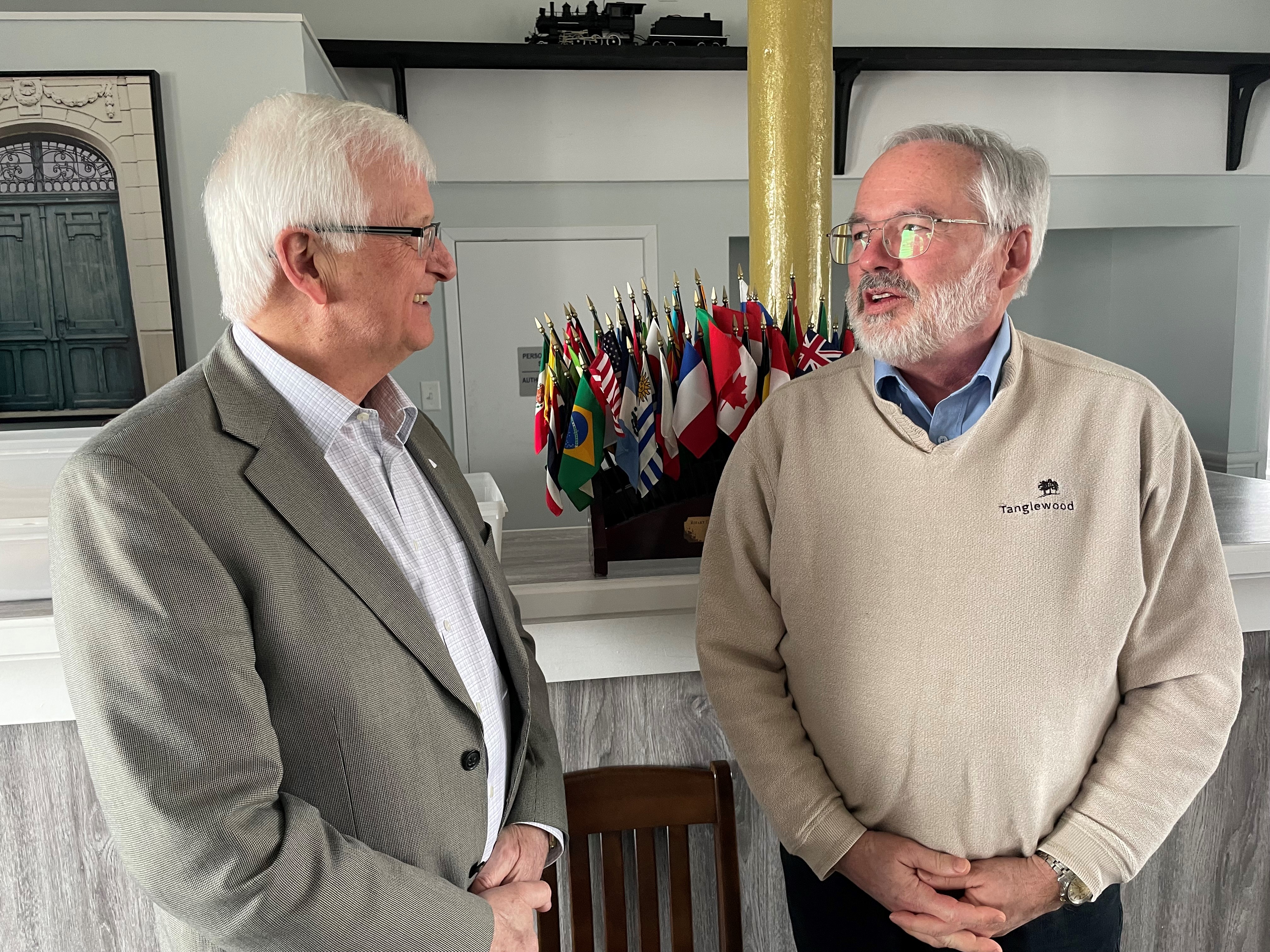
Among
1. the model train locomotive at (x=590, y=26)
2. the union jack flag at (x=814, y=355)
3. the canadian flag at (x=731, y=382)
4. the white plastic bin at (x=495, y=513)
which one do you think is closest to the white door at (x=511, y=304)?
the model train locomotive at (x=590, y=26)

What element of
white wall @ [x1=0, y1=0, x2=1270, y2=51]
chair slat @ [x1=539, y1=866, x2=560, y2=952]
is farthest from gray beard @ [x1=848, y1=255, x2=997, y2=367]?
white wall @ [x1=0, y1=0, x2=1270, y2=51]

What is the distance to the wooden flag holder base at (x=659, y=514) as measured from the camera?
1.65 m

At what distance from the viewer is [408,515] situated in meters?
1.11

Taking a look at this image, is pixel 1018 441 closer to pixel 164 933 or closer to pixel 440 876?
pixel 440 876

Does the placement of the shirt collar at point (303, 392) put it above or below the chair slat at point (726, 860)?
above

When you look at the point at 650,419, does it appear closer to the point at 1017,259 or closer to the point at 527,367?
the point at 1017,259

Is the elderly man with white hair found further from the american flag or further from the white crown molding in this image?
the white crown molding

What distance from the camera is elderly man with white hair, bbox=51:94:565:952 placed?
2.72 ft

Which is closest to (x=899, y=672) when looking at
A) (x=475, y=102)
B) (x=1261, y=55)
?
(x=475, y=102)

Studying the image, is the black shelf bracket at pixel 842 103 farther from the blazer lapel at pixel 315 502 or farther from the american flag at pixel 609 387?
the blazer lapel at pixel 315 502

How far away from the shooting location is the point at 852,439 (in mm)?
1254

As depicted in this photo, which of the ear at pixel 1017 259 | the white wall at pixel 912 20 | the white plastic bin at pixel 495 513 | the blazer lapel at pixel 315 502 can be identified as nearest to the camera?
the blazer lapel at pixel 315 502

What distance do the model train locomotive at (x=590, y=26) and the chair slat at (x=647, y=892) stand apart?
13.3 feet

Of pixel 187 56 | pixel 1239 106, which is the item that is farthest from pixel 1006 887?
pixel 1239 106
